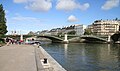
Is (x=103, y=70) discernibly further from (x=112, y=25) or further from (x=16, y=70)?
(x=112, y=25)

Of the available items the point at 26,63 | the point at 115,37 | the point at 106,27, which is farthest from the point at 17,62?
the point at 106,27

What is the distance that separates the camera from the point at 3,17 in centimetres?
5878

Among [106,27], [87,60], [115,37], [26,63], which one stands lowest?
[87,60]

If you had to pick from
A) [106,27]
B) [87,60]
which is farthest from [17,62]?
[106,27]

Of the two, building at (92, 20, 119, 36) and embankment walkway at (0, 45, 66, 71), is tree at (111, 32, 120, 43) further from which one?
embankment walkway at (0, 45, 66, 71)

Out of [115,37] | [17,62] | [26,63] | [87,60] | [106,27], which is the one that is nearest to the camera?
[26,63]

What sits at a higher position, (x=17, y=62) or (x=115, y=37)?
(x=17, y=62)

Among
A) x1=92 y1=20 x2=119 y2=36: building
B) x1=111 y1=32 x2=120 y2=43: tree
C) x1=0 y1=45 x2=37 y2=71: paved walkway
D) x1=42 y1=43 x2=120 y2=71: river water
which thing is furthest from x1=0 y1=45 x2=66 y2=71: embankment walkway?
x1=92 y1=20 x2=119 y2=36: building

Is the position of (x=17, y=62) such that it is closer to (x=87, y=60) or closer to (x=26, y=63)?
(x=26, y=63)

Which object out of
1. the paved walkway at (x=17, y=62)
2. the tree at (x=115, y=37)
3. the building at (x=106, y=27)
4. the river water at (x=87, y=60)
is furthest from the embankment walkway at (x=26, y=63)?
the building at (x=106, y=27)

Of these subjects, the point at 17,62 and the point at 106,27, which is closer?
the point at 17,62

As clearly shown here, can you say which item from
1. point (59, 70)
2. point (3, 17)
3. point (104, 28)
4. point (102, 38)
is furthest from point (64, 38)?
point (59, 70)

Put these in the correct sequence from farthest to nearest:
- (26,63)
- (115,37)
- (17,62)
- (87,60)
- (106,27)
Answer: (106,27), (115,37), (87,60), (17,62), (26,63)

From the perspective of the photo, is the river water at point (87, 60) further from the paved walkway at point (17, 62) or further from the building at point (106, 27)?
the building at point (106, 27)
